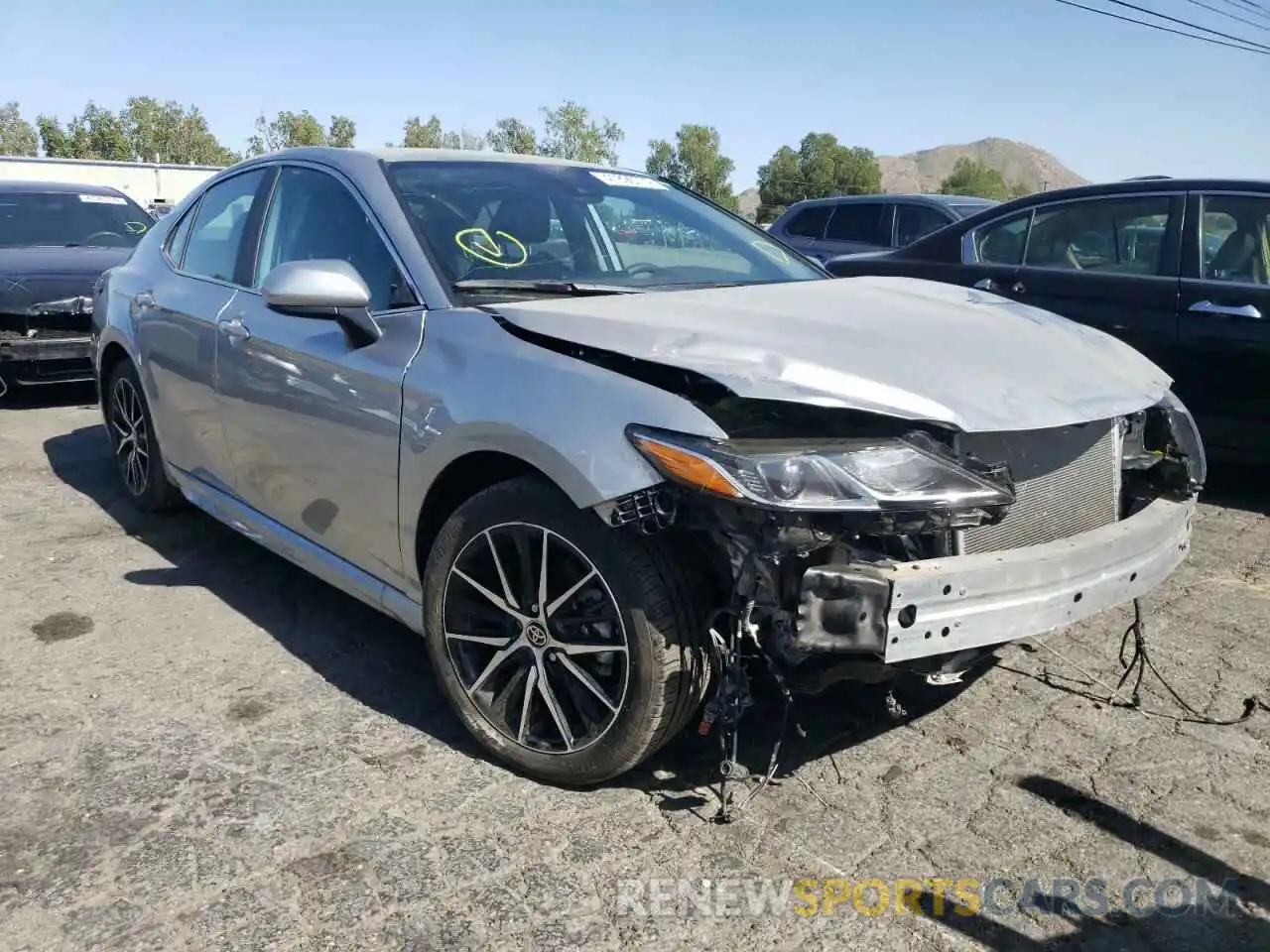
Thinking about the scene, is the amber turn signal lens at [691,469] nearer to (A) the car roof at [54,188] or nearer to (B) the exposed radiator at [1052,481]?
(B) the exposed radiator at [1052,481]

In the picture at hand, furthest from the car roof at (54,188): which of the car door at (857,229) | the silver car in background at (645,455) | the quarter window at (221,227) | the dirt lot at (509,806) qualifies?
the silver car in background at (645,455)

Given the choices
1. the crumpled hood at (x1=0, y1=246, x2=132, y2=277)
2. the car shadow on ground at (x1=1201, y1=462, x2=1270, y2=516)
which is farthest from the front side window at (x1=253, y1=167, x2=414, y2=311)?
the crumpled hood at (x1=0, y1=246, x2=132, y2=277)

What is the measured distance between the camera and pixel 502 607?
2906mm

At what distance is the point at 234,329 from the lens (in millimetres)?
3904

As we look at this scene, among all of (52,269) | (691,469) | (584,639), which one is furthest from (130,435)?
(691,469)

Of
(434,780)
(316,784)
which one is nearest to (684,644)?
(434,780)

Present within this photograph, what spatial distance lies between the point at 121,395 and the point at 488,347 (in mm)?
3277

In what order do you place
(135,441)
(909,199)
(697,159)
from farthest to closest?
(697,159) < (909,199) < (135,441)

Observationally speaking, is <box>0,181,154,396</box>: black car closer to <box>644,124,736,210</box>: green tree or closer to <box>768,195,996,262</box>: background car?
<box>768,195,996,262</box>: background car

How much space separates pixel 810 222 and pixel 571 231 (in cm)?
804

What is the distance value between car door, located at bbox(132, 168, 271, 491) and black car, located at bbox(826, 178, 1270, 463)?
4.21m

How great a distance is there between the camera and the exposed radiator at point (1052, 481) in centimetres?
258

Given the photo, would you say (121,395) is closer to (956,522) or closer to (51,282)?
(51,282)

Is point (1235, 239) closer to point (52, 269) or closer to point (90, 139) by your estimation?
point (52, 269)
